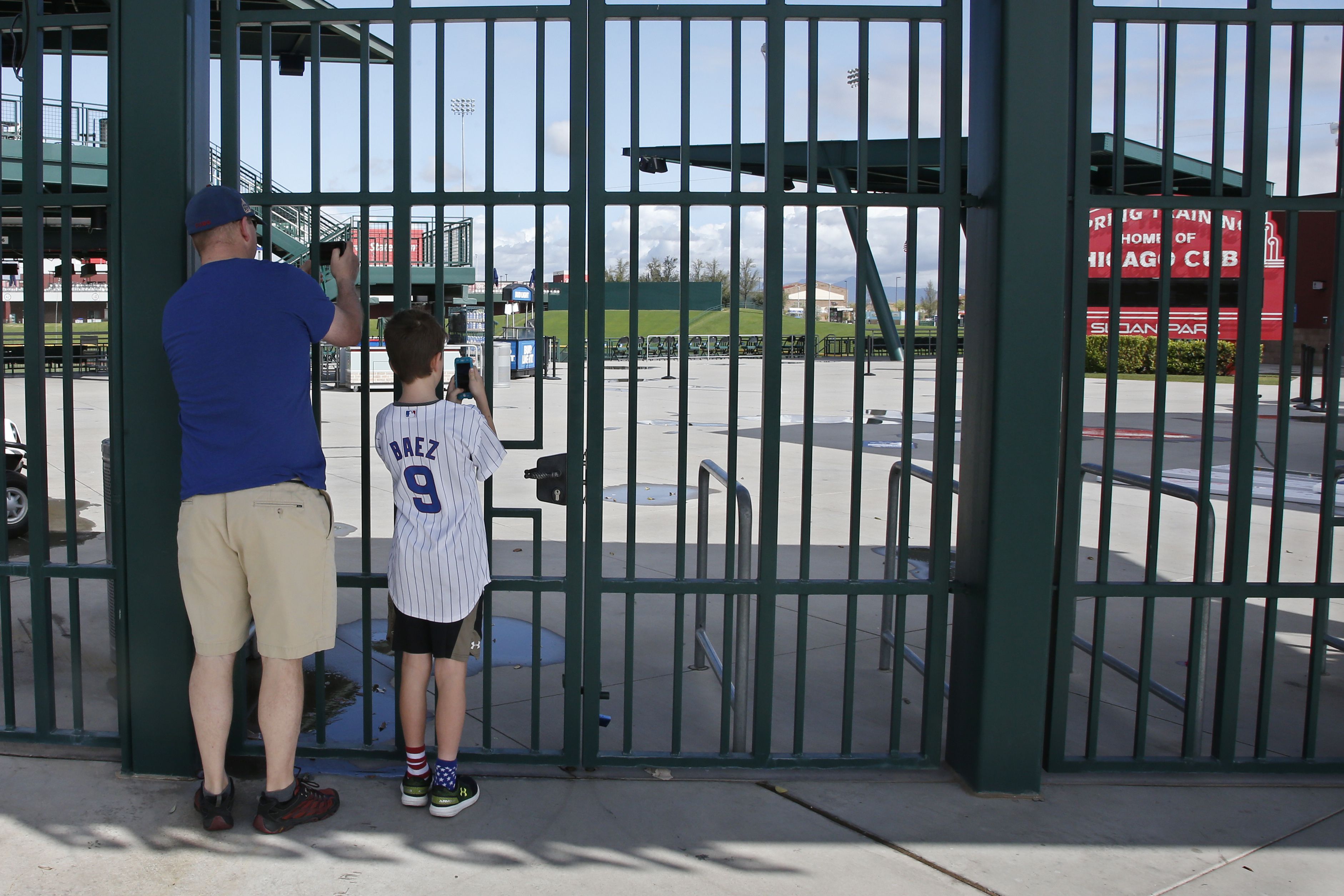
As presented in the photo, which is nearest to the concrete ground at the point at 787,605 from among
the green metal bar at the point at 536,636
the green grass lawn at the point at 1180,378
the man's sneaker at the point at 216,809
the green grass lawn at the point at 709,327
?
the green metal bar at the point at 536,636

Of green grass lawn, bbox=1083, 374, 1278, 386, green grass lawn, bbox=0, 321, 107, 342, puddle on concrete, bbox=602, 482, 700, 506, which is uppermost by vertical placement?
green grass lawn, bbox=0, 321, 107, 342

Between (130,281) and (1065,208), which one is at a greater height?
(1065,208)

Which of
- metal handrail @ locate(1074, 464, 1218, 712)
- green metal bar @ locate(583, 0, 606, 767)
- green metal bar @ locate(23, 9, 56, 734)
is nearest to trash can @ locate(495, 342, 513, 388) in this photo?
green metal bar @ locate(23, 9, 56, 734)

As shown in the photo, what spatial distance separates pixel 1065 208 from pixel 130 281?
312 centimetres

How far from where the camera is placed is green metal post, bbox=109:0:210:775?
3.35m

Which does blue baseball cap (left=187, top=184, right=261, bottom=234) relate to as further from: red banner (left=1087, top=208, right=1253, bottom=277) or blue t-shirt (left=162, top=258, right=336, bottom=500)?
red banner (left=1087, top=208, right=1253, bottom=277)

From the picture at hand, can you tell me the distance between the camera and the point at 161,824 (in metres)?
3.19

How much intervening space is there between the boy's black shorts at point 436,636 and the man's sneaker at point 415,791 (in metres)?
0.43

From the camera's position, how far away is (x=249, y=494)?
3012mm

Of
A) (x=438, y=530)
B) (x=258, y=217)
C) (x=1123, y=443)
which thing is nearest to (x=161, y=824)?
(x=438, y=530)

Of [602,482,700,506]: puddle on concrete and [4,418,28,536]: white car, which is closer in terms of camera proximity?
[4,418,28,536]: white car

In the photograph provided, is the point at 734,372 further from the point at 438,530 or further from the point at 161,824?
the point at 161,824

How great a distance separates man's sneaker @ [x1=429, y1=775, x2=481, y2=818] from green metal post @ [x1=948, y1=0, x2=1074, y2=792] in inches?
68.0

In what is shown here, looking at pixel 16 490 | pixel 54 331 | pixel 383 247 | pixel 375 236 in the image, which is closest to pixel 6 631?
pixel 16 490
